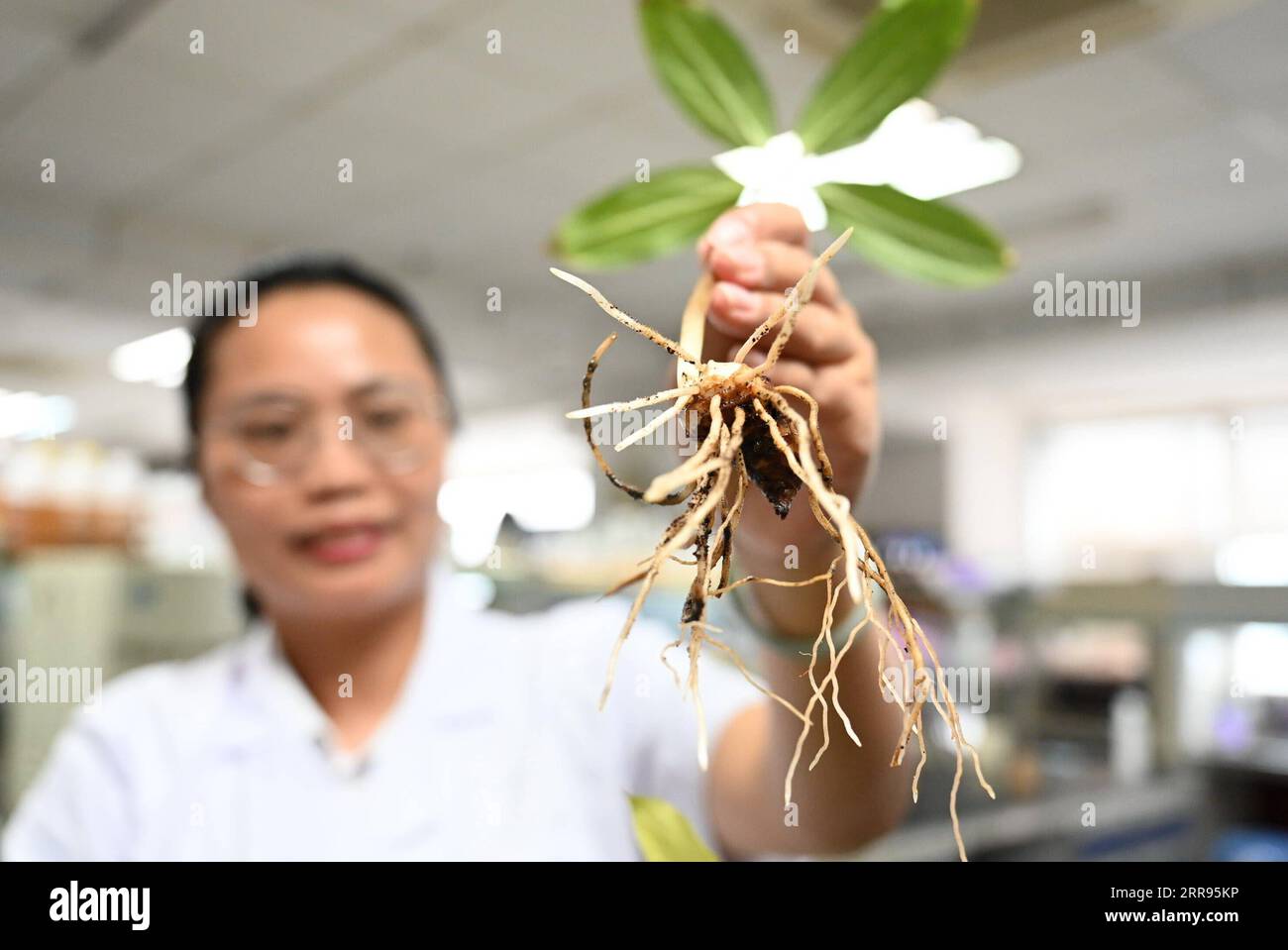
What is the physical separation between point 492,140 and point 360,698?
2471 millimetres

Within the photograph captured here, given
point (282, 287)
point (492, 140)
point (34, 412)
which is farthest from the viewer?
point (34, 412)

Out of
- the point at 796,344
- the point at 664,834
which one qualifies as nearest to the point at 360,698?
the point at 664,834

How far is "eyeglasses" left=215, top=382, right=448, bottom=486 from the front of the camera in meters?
0.72

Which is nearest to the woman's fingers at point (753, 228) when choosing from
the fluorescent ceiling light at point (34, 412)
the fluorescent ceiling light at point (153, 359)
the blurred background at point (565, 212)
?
the blurred background at point (565, 212)

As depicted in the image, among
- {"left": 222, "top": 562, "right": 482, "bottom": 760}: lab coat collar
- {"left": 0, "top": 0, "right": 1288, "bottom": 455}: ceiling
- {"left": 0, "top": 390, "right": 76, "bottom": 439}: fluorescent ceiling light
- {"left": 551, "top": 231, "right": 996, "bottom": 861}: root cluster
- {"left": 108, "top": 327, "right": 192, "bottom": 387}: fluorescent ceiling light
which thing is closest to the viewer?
{"left": 551, "top": 231, "right": 996, "bottom": 861}: root cluster

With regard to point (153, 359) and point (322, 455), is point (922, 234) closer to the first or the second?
point (322, 455)

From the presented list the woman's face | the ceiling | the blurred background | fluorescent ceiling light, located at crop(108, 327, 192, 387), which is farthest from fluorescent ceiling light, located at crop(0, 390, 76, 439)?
the woman's face

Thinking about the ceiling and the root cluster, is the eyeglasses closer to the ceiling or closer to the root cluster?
the ceiling

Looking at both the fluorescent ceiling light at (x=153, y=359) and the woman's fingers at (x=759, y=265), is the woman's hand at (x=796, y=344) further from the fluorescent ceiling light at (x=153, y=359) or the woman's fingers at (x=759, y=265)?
the fluorescent ceiling light at (x=153, y=359)

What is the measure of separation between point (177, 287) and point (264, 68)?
71.3 inches

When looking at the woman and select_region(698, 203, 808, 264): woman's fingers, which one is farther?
the woman

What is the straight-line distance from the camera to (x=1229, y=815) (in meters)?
2.16

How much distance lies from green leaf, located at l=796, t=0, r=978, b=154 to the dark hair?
0.57 metres

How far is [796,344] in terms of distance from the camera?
0.37m
